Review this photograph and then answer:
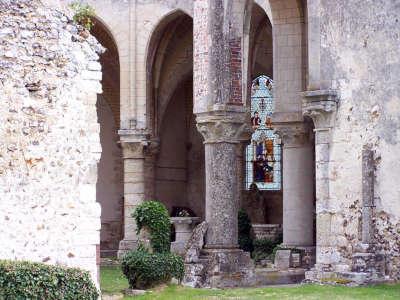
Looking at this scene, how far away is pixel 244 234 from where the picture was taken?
78.8ft

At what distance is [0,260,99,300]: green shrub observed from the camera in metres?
8.57

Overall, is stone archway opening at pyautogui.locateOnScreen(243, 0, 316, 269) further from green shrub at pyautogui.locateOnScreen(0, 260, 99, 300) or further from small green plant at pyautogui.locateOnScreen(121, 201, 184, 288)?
green shrub at pyautogui.locateOnScreen(0, 260, 99, 300)

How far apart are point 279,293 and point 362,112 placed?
324cm

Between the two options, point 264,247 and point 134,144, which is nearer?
point 264,247

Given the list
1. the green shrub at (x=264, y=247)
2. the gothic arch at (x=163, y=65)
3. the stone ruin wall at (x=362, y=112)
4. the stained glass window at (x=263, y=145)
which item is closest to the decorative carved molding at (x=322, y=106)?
the stone ruin wall at (x=362, y=112)

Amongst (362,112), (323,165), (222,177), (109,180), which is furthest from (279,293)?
(109,180)

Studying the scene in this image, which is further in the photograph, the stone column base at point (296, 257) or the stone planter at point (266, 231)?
the stone planter at point (266, 231)

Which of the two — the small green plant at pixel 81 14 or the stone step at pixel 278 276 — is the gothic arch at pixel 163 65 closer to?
the stone step at pixel 278 276

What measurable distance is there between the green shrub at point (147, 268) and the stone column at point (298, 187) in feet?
14.7

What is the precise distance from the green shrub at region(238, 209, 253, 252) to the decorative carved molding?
23.4ft

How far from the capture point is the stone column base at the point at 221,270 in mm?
17828

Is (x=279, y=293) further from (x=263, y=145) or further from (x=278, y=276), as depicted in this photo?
(x=263, y=145)

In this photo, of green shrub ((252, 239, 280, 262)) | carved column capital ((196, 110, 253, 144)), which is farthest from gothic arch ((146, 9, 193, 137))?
carved column capital ((196, 110, 253, 144))

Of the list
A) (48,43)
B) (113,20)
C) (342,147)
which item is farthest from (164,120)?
(48,43)
